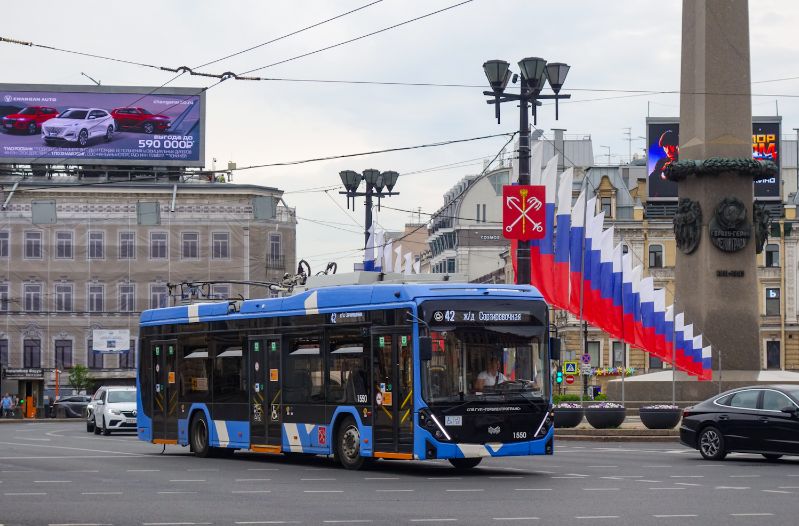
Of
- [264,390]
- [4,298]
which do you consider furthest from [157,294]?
[264,390]

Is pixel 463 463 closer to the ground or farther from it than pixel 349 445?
closer to the ground

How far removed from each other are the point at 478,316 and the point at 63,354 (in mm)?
67417

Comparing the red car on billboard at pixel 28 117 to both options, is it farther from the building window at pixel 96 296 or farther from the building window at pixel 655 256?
the building window at pixel 655 256

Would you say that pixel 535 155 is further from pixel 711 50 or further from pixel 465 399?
pixel 465 399

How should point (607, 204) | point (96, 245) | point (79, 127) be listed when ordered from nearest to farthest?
point (79, 127) → point (96, 245) → point (607, 204)

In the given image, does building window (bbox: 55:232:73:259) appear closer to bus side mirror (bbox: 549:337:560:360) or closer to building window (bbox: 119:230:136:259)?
building window (bbox: 119:230:136:259)

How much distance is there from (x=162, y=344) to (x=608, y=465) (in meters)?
9.25

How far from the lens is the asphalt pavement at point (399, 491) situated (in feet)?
48.8

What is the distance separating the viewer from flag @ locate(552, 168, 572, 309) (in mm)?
39062

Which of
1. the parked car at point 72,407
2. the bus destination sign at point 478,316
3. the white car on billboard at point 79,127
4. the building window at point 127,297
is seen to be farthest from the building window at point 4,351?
the bus destination sign at point 478,316

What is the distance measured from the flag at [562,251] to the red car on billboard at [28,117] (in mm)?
48456

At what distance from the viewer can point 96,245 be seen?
8650 cm

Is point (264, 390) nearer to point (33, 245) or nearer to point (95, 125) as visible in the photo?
point (95, 125)

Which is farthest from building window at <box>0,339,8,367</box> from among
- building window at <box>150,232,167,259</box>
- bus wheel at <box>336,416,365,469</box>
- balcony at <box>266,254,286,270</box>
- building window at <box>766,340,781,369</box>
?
bus wheel at <box>336,416,365,469</box>
